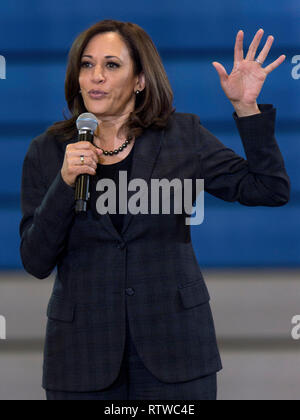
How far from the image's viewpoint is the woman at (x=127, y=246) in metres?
1.15

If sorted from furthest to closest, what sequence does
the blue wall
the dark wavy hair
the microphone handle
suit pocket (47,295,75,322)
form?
the blue wall < the dark wavy hair < suit pocket (47,295,75,322) < the microphone handle

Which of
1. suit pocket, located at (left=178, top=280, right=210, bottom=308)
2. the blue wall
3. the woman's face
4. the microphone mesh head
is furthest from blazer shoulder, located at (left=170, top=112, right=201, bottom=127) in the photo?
the blue wall

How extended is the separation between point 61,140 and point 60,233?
0.78ft

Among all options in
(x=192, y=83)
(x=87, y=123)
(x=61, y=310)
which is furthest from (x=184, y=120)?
(x=192, y=83)

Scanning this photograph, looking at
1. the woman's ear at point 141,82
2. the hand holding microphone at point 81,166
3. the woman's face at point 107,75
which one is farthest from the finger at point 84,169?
the woman's ear at point 141,82

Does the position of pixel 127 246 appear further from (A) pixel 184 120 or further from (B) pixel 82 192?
(A) pixel 184 120

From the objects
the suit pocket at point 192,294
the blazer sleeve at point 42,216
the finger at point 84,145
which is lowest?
the suit pocket at point 192,294

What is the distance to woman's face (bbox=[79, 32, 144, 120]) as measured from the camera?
126 centimetres

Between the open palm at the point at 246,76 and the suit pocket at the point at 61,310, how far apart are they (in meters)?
0.54

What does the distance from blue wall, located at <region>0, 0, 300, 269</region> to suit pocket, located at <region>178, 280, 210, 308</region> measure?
3.59 feet

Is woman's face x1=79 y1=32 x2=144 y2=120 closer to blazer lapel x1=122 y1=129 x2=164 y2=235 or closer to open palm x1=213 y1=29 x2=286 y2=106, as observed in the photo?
blazer lapel x1=122 y1=129 x2=164 y2=235

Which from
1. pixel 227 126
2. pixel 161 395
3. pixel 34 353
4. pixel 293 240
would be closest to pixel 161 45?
pixel 227 126

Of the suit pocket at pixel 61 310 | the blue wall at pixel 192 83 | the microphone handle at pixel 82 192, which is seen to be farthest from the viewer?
the blue wall at pixel 192 83

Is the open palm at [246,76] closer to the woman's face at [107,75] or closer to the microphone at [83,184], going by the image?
the woman's face at [107,75]
